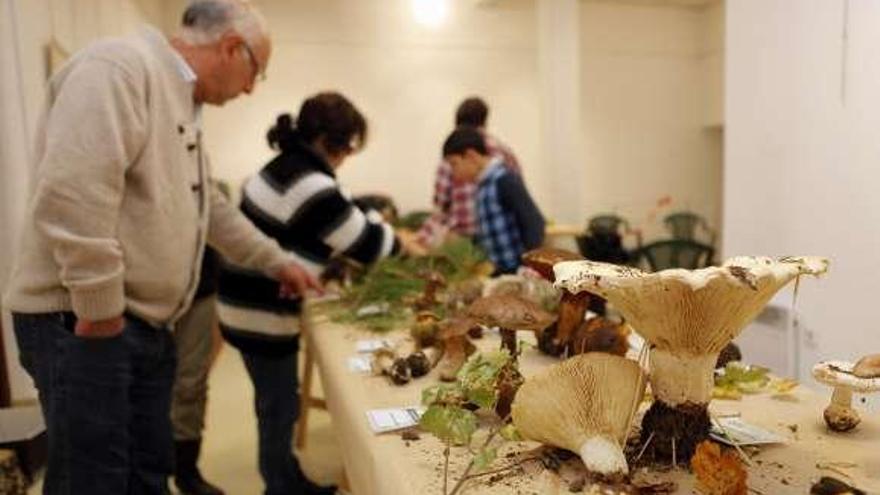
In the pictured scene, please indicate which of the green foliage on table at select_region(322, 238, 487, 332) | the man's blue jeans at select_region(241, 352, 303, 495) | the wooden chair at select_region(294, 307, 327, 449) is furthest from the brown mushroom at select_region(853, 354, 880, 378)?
the wooden chair at select_region(294, 307, 327, 449)

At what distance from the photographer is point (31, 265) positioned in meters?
1.31

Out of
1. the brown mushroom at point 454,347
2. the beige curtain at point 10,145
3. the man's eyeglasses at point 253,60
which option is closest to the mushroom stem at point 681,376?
the brown mushroom at point 454,347

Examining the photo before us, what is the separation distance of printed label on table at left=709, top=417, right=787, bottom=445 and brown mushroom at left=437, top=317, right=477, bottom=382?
48cm

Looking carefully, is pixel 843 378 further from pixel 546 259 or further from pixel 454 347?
pixel 454 347

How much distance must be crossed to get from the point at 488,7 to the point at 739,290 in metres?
5.97

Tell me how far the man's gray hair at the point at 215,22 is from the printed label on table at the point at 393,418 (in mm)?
931

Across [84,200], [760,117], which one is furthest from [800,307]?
[84,200]

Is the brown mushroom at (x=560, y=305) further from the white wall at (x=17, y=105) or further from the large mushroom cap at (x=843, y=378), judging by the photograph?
the white wall at (x=17, y=105)

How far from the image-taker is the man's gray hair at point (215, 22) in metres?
1.51

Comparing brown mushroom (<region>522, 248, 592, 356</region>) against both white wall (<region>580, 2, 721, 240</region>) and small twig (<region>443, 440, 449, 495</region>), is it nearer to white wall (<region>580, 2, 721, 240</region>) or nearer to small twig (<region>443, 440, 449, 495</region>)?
small twig (<region>443, 440, 449, 495</region>)

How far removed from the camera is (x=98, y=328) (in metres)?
1.29

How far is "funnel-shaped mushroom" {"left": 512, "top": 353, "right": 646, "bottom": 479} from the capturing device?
0.87 m

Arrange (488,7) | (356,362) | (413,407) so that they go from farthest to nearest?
(488,7) → (356,362) → (413,407)

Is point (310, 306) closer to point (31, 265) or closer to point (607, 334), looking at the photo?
point (31, 265)
